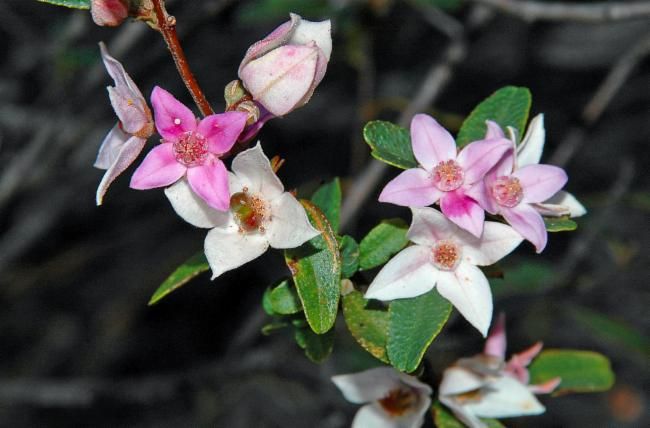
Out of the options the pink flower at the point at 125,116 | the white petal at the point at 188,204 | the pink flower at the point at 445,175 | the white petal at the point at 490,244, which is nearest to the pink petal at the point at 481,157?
the pink flower at the point at 445,175

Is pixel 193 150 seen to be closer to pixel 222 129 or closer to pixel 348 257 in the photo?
pixel 222 129

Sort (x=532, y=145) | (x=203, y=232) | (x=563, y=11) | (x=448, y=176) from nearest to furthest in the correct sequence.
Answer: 1. (x=448, y=176)
2. (x=532, y=145)
3. (x=563, y=11)
4. (x=203, y=232)

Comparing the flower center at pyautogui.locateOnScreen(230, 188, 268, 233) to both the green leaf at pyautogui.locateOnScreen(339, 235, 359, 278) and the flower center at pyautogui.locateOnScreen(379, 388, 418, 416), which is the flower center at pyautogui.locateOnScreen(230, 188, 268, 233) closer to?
the green leaf at pyautogui.locateOnScreen(339, 235, 359, 278)

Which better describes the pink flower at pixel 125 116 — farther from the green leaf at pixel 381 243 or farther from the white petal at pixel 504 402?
the white petal at pixel 504 402

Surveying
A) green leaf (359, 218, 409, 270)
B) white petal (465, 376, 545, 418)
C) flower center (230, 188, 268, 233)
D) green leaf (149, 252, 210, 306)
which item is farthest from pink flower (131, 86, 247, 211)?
white petal (465, 376, 545, 418)

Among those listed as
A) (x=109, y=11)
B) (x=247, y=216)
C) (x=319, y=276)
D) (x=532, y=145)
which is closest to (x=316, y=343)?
(x=319, y=276)

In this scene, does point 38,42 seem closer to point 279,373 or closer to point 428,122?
point 279,373
